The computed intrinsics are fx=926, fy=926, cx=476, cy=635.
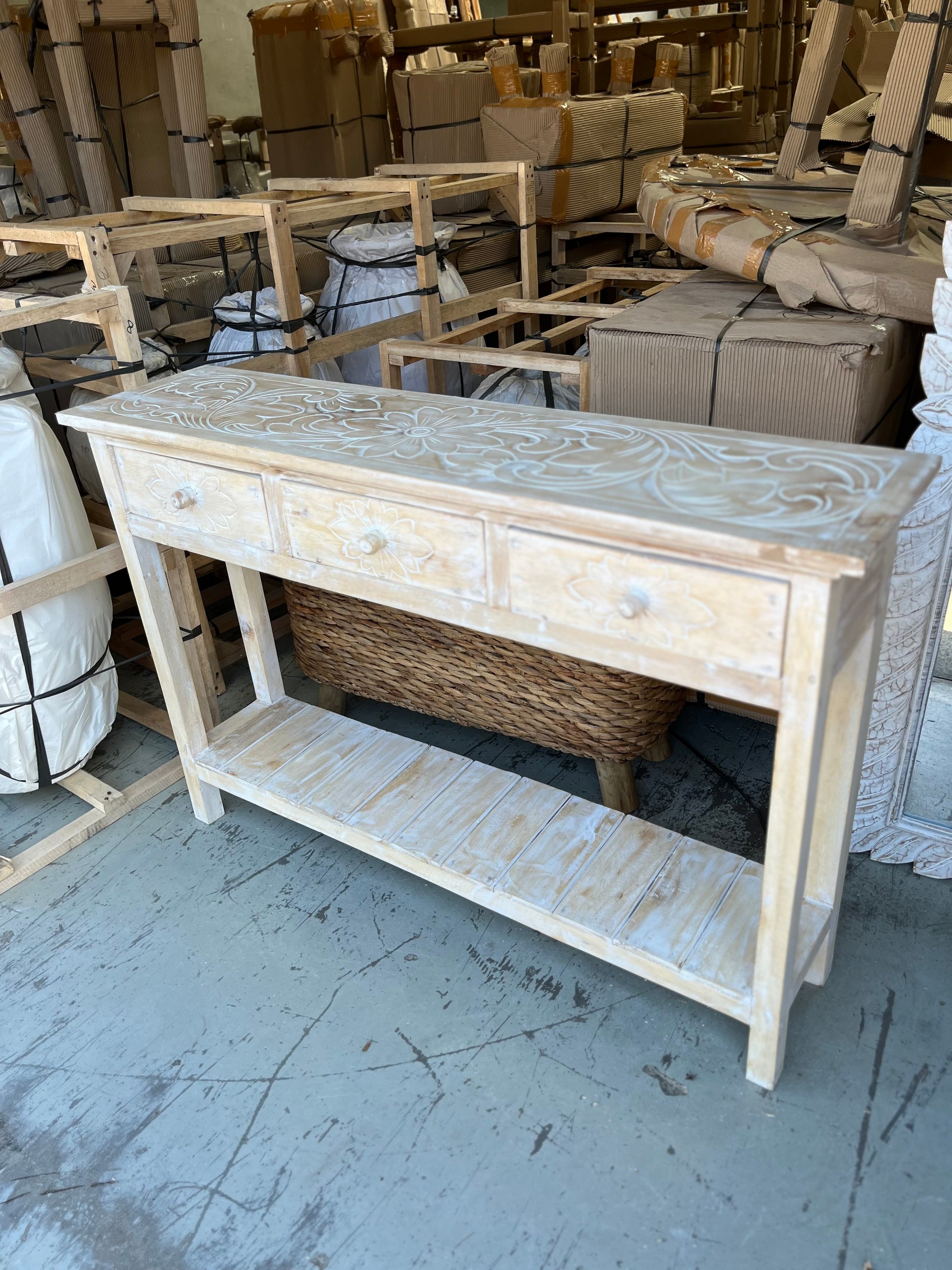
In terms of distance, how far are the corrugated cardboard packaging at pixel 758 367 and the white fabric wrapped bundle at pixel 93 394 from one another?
1146 millimetres

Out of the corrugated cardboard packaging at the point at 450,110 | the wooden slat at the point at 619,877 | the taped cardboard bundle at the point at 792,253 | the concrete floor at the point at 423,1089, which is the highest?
the corrugated cardboard packaging at the point at 450,110

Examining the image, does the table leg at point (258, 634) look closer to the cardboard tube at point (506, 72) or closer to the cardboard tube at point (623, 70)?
the cardboard tube at point (506, 72)

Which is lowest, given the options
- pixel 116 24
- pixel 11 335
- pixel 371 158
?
pixel 11 335

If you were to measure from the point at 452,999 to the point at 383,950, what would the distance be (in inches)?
7.1

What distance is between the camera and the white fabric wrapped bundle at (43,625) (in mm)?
1900

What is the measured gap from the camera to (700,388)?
1778 millimetres

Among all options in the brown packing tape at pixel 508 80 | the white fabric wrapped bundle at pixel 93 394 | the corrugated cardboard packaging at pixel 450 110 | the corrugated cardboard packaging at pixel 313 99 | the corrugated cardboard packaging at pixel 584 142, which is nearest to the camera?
the white fabric wrapped bundle at pixel 93 394

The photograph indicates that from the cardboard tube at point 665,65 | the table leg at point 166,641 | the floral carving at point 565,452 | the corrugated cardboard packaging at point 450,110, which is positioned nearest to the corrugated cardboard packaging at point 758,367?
the floral carving at point 565,452

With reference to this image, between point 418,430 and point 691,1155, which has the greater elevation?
point 418,430

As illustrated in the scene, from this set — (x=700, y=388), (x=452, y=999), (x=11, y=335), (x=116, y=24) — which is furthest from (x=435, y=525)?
(x=116, y=24)

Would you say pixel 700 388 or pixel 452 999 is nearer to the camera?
pixel 452 999

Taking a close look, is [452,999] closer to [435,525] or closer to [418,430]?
[435,525]

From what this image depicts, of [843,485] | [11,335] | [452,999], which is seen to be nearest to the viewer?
[843,485]

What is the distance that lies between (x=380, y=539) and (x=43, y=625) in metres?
1.01
